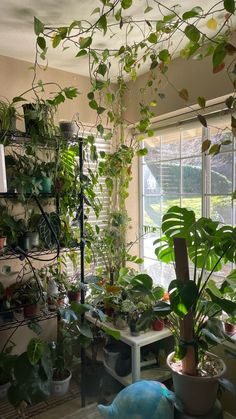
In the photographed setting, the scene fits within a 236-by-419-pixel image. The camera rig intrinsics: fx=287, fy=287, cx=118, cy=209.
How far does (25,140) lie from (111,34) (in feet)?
2.78

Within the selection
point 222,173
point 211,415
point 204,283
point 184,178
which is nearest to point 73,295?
point 204,283

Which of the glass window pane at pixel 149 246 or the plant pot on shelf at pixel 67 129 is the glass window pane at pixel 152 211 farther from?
the plant pot on shelf at pixel 67 129

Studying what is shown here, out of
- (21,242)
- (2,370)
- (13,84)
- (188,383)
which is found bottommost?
(2,370)

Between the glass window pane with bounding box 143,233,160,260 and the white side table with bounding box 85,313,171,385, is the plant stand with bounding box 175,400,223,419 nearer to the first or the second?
the white side table with bounding box 85,313,171,385

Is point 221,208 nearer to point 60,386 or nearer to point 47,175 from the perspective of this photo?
point 47,175

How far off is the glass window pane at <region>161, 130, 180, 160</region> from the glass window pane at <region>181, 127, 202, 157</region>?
0.17 ft

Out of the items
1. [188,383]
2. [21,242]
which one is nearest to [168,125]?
[21,242]

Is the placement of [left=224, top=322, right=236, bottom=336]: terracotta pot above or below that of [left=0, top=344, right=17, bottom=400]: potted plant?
above

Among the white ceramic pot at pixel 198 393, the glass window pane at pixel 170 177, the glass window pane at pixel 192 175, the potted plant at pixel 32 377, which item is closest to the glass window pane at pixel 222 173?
the glass window pane at pixel 192 175

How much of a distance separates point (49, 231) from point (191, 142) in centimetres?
120

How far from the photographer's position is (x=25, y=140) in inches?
75.9

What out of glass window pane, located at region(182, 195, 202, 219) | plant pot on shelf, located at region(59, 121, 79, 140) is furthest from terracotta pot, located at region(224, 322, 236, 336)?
plant pot on shelf, located at region(59, 121, 79, 140)

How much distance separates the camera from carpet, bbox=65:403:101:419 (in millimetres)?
1810

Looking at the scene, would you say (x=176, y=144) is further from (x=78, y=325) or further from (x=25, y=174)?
(x=78, y=325)
